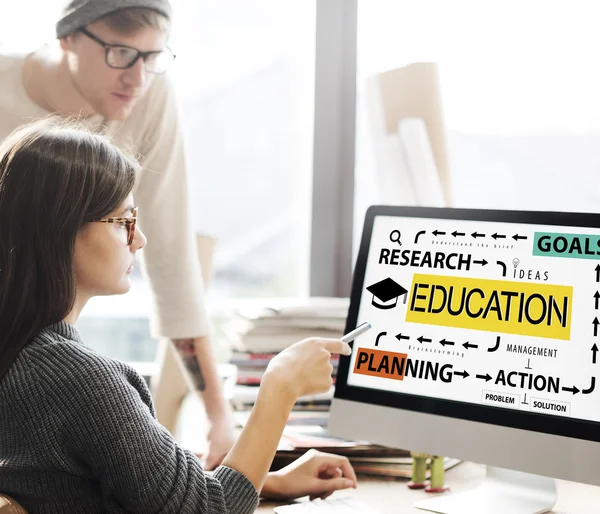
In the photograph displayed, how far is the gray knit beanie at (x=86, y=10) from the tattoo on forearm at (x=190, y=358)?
2.14 ft

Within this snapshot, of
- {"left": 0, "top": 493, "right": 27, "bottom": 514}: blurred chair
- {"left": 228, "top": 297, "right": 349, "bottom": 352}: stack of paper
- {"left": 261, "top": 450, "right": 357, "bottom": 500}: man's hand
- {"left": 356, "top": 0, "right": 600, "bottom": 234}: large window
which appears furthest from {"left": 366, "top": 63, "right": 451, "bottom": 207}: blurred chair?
{"left": 0, "top": 493, "right": 27, "bottom": 514}: blurred chair

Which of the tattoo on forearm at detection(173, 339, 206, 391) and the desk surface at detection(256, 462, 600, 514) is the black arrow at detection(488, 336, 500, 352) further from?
the tattoo on forearm at detection(173, 339, 206, 391)

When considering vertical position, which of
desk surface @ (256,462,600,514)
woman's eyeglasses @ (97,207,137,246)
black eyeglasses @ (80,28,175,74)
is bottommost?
desk surface @ (256,462,600,514)

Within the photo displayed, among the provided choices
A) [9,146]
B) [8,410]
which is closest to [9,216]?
[9,146]

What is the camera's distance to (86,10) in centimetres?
135

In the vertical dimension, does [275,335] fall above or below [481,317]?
below

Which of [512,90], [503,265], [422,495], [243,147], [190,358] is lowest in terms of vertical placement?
[422,495]

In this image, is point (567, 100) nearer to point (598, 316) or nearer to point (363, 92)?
point (363, 92)

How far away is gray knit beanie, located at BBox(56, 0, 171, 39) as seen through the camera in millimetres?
1346

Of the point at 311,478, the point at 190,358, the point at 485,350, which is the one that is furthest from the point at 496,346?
the point at 190,358

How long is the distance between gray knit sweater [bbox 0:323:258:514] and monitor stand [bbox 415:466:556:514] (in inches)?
15.6

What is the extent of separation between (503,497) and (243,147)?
1.25 metres

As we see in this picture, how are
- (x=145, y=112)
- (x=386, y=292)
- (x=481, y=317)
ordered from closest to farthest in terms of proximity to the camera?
(x=481, y=317)
(x=386, y=292)
(x=145, y=112)

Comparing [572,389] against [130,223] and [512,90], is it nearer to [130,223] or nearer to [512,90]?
[130,223]
